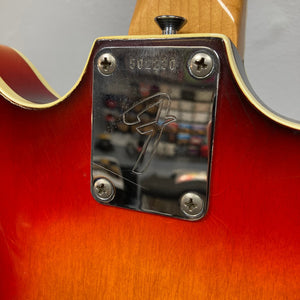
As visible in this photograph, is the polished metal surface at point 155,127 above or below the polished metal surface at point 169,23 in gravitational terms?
below

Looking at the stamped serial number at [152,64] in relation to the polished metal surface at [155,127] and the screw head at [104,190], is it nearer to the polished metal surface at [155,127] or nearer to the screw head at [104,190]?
the polished metal surface at [155,127]

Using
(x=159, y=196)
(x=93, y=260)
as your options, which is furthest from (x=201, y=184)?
(x=93, y=260)

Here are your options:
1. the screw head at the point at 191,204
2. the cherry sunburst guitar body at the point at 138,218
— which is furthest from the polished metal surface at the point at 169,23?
the screw head at the point at 191,204

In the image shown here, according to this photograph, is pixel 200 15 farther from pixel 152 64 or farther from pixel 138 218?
pixel 138 218

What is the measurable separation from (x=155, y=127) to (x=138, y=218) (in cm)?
10

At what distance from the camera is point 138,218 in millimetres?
334

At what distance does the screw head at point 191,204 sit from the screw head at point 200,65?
0.11m

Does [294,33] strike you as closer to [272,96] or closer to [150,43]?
[272,96]

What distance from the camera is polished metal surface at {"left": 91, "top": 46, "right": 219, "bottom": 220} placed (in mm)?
295

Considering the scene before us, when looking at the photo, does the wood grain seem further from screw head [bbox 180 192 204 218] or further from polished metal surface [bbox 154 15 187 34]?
screw head [bbox 180 192 204 218]

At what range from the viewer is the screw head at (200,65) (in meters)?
0.29

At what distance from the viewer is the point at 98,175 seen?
0.34 metres

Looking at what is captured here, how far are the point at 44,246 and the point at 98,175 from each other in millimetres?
116

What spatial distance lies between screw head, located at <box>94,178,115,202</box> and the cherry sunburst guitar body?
0.04ft
